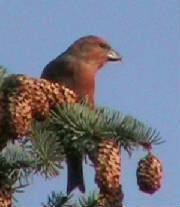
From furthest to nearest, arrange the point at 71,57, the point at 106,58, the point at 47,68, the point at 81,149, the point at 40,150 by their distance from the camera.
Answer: the point at 106,58 < the point at 71,57 < the point at 47,68 < the point at 81,149 < the point at 40,150

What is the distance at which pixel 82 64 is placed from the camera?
4723 millimetres

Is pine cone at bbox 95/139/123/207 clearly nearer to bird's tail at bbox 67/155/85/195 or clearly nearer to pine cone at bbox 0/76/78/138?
bird's tail at bbox 67/155/85/195

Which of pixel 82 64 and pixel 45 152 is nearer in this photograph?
pixel 45 152

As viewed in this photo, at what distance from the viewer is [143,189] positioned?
180 centimetres

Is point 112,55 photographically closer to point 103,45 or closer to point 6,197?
point 103,45

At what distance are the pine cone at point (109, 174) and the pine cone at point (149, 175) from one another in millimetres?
55

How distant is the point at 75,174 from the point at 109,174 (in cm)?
39

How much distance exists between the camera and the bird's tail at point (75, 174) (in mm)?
1908

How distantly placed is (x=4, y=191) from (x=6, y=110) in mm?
207

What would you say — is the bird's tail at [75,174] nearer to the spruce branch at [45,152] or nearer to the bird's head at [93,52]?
the spruce branch at [45,152]

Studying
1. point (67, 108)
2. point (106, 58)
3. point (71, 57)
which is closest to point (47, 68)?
point (71, 57)

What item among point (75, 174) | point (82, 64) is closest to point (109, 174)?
point (75, 174)

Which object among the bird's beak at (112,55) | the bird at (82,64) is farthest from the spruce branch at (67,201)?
the bird's beak at (112,55)

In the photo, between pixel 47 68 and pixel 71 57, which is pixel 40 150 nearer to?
pixel 47 68
